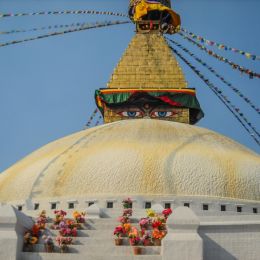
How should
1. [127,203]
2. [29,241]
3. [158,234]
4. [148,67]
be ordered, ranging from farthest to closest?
[148,67] < [127,203] < [29,241] < [158,234]

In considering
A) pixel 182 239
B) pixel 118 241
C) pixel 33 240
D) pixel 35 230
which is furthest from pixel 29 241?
pixel 182 239

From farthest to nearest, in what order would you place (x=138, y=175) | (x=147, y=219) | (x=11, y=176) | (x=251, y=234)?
(x=11, y=176), (x=138, y=175), (x=147, y=219), (x=251, y=234)

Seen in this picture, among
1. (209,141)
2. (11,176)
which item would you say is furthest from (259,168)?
(11,176)

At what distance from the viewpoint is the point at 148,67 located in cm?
3009

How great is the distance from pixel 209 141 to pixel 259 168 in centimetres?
245

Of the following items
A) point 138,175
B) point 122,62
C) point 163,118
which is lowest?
point 138,175

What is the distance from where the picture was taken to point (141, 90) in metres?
28.5

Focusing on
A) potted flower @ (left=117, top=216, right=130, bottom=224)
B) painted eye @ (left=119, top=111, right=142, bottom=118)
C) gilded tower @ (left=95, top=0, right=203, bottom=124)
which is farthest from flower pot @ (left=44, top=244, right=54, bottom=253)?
painted eye @ (left=119, top=111, right=142, bottom=118)

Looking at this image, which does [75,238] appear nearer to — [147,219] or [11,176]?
[147,219]

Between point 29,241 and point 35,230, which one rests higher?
point 35,230

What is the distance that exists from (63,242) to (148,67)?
54.2ft

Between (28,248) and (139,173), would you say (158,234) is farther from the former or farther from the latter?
(139,173)

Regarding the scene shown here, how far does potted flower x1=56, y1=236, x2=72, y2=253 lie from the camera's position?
48.1 feet

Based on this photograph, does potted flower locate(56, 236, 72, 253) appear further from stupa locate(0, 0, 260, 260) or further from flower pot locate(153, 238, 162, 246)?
stupa locate(0, 0, 260, 260)
